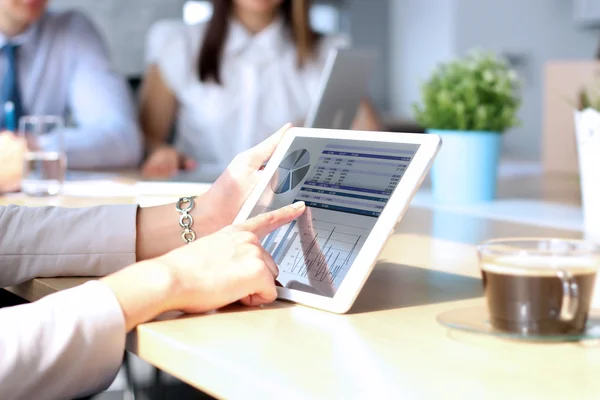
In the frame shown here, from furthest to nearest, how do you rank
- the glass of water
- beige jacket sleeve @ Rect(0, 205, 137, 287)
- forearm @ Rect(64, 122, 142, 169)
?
forearm @ Rect(64, 122, 142, 169) < the glass of water < beige jacket sleeve @ Rect(0, 205, 137, 287)

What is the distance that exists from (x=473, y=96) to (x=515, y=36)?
3.21 meters

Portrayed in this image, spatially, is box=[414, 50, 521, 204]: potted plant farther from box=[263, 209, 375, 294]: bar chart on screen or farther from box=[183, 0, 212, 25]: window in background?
box=[183, 0, 212, 25]: window in background

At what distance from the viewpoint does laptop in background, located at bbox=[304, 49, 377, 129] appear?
155 centimetres

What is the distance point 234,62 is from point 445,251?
1.93 meters

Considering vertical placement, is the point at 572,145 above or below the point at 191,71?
below

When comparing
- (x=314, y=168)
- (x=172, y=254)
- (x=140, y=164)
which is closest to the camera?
(x=172, y=254)

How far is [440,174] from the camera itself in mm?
1604

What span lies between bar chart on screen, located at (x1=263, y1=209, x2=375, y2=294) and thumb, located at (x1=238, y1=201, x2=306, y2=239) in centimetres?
1

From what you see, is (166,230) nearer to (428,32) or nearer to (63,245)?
(63,245)

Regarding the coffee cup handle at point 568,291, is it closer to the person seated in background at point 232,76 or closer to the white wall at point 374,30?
the person seated in background at point 232,76

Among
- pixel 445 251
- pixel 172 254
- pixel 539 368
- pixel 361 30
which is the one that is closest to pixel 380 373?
pixel 539 368

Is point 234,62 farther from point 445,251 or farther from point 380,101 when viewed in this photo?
point 380,101

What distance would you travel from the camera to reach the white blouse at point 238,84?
2.85 m

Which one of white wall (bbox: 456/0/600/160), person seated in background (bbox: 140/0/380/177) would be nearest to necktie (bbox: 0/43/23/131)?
person seated in background (bbox: 140/0/380/177)
